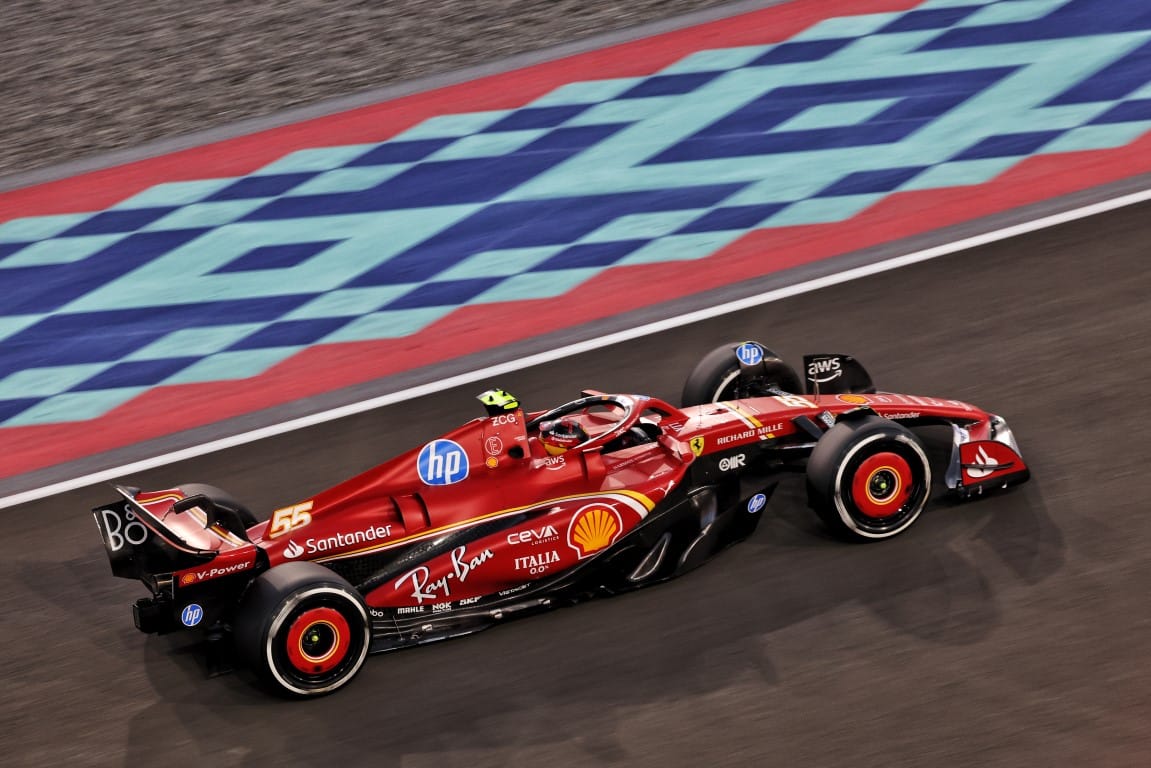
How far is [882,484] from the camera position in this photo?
8.08 m

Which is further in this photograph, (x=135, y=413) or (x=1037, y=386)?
(x=135, y=413)

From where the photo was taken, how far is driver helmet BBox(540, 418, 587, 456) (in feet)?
26.5

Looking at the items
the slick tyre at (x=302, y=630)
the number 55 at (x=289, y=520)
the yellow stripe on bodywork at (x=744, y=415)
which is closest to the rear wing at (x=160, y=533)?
the number 55 at (x=289, y=520)

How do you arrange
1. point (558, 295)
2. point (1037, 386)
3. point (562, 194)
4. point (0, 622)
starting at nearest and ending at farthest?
point (0, 622) < point (1037, 386) < point (558, 295) < point (562, 194)

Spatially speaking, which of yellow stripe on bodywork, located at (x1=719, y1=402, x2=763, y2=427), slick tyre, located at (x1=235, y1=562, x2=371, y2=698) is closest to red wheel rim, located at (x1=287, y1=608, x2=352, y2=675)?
Result: slick tyre, located at (x1=235, y1=562, x2=371, y2=698)

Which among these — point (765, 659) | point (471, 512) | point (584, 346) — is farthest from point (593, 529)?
point (584, 346)

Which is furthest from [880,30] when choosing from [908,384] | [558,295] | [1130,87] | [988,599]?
[988,599]

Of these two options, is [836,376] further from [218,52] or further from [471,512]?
[218,52]

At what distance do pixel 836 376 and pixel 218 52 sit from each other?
9.19m

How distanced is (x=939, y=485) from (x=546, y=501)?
2220 millimetres

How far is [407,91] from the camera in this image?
14930 millimetres

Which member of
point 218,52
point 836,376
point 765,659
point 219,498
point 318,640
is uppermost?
point 218,52

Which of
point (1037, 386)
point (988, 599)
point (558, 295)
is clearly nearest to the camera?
point (988, 599)

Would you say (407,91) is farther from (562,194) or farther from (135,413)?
(135,413)
